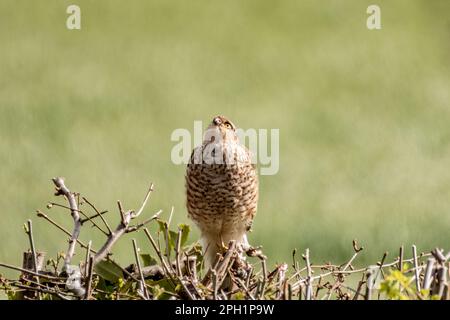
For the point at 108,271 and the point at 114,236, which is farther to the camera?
the point at 108,271

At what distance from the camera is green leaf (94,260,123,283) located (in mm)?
2742

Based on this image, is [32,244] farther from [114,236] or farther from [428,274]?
[428,274]

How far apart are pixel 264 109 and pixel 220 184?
12.4 ft

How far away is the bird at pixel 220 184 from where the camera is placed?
14.2ft

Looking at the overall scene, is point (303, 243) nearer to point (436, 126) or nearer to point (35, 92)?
point (436, 126)

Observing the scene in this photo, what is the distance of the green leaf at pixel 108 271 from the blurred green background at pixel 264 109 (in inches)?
123

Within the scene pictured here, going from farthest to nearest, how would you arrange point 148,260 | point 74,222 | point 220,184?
point 220,184 < point 148,260 < point 74,222

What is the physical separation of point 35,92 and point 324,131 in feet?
6.86

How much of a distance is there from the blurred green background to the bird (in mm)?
1453

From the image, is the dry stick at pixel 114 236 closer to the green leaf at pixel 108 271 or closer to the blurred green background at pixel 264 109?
the green leaf at pixel 108 271

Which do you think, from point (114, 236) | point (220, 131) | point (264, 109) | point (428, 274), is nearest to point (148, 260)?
point (114, 236)

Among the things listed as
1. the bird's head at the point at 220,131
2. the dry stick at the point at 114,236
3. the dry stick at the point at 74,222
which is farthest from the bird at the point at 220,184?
the dry stick at the point at 114,236

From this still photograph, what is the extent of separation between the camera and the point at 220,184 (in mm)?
4367
